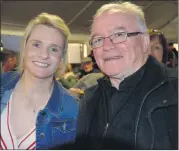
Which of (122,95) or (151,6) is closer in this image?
(122,95)

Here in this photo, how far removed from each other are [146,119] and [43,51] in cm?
63

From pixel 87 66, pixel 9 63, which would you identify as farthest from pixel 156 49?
pixel 87 66

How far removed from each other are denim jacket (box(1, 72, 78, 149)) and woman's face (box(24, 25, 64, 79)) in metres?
0.16

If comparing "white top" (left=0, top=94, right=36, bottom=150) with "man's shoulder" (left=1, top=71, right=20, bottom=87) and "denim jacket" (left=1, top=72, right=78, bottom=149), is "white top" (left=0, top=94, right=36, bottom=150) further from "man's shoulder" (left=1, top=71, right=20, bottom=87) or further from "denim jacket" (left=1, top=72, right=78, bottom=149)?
"man's shoulder" (left=1, top=71, right=20, bottom=87)

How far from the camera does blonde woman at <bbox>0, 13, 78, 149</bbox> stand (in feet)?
4.16

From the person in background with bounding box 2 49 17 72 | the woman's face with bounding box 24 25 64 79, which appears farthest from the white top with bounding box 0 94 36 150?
the person in background with bounding box 2 49 17 72

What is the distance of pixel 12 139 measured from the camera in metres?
1.23

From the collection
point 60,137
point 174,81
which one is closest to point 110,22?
point 174,81

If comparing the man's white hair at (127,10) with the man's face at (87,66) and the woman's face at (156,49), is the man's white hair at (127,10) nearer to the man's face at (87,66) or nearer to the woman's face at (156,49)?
the woman's face at (156,49)

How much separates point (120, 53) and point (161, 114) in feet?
1.13

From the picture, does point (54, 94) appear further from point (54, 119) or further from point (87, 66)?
point (87, 66)

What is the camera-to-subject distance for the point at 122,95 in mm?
1129

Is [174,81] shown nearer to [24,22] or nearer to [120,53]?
[120,53]

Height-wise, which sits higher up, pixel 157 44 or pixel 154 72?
pixel 157 44
